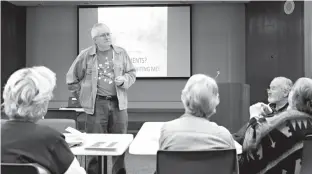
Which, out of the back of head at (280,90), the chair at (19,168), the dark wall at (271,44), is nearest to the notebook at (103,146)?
the chair at (19,168)

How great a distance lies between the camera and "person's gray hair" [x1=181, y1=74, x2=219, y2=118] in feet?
6.14

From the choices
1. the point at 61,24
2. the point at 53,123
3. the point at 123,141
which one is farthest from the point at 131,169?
the point at 61,24

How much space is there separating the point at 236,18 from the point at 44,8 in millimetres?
3940

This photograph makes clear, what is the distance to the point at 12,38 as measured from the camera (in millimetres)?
7109

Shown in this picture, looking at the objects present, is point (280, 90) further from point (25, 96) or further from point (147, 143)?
point (25, 96)

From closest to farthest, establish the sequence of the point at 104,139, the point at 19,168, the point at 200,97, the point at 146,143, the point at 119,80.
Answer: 1. the point at 19,168
2. the point at 200,97
3. the point at 146,143
4. the point at 104,139
5. the point at 119,80

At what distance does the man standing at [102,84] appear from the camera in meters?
3.31

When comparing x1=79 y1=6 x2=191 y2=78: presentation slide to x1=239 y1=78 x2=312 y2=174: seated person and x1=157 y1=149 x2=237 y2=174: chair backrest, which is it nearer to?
x1=239 y1=78 x2=312 y2=174: seated person

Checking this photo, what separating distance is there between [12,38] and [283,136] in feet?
20.4

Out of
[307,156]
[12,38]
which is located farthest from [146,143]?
[12,38]

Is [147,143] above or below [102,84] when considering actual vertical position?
below

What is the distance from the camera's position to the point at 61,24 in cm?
750

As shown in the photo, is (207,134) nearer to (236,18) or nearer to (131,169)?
(131,169)

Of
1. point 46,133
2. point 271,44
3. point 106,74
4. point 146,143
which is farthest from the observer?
point 271,44
